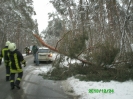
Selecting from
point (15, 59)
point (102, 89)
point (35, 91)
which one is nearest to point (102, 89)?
point (102, 89)

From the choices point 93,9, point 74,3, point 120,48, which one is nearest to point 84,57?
point 120,48

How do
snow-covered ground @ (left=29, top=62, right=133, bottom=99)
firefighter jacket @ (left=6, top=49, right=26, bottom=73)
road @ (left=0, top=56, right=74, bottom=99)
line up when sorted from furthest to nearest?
firefighter jacket @ (left=6, top=49, right=26, bottom=73) → road @ (left=0, top=56, right=74, bottom=99) → snow-covered ground @ (left=29, top=62, right=133, bottom=99)

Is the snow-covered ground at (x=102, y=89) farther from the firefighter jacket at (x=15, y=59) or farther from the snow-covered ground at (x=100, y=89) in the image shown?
the firefighter jacket at (x=15, y=59)

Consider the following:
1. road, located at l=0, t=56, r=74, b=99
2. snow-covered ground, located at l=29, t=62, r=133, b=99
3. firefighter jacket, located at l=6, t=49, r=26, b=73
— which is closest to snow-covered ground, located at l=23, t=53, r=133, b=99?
snow-covered ground, located at l=29, t=62, r=133, b=99

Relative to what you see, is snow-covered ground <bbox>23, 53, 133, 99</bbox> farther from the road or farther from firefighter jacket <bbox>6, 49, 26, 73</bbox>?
firefighter jacket <bbox>6, 49, 26, 73</bbox>

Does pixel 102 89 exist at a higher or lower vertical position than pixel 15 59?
lower

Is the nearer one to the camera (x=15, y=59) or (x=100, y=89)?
(x=100, y=89)

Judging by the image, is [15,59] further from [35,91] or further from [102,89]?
[102,89]

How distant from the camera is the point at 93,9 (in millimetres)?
14875

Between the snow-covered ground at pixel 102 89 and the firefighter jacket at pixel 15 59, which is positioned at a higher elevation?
the firefighter jacket at pixel 15 59

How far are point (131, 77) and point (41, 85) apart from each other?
13.0 ft

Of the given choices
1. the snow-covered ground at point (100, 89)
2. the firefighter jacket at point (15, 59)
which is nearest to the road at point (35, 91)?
the snow-covered ground at point (100, 89)

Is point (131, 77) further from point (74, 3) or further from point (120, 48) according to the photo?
point (74, 3)

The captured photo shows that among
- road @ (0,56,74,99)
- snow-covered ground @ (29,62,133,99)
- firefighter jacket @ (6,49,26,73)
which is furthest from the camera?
firefighter jacket @ (6,49,26,73)
